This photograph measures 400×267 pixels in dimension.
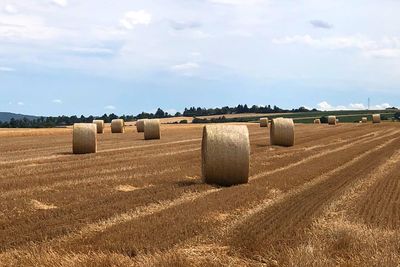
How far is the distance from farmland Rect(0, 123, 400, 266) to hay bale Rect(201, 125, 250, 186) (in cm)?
36

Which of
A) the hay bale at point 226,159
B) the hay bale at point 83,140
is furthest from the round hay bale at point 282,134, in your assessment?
the hay bale at point 226,159

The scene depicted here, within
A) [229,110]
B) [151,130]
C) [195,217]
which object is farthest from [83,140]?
[229,110]

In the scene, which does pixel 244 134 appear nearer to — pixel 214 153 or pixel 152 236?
pixel 214 153

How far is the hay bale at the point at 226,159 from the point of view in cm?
1376

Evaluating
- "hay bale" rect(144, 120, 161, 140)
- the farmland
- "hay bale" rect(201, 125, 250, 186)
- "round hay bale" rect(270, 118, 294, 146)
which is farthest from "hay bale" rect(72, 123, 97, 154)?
"hay bale" rect(144, 120, 161, 140)

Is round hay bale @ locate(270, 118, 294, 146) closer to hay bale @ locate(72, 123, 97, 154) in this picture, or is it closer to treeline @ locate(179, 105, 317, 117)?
hay bale @ locate(72, 123, 97, 154)

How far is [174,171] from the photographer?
16766 mm

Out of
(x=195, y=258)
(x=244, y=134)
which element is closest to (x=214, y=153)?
(x=244, y=134)

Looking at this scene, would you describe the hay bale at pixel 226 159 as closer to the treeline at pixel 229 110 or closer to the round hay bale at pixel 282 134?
the round hay bale at pixel 282 134

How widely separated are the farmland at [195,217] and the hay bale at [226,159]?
0.36m

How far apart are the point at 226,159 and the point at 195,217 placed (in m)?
4.50

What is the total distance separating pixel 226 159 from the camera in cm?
1387

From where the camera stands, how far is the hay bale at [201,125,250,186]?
1376cm

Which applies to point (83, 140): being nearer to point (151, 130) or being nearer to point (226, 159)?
point (226, 159)
